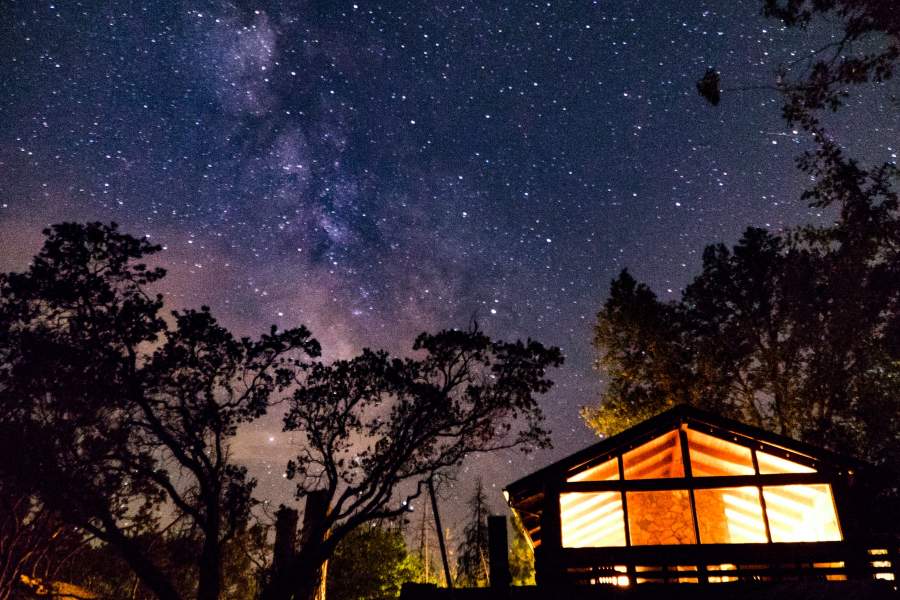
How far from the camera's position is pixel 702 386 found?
2675 cm

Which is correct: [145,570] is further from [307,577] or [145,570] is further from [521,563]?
[521,563]

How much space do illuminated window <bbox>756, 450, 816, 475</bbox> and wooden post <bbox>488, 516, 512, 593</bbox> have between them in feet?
30.9

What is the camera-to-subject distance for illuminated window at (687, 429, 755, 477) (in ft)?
45.1

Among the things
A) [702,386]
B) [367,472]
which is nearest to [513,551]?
[702,386]

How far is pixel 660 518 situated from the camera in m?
14.3

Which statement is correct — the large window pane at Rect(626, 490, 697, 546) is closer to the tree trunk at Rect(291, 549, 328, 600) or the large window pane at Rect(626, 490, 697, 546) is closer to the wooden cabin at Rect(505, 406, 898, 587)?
the wooden cabin at Rect(505, 406, 898, 587)

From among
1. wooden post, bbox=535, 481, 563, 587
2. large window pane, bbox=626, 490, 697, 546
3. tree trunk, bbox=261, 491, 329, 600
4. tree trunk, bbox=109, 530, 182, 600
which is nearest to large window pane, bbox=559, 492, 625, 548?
wooden post, bbox=535, 481, 563, 587

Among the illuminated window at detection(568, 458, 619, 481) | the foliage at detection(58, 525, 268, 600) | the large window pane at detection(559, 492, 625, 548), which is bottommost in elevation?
the foliage at detection(58, 525, 268, 600)

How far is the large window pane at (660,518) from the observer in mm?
13992

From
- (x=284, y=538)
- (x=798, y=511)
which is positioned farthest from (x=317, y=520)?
(x=798, y=511)

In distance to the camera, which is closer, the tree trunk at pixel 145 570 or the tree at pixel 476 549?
the tree trunk at pixel 145 570

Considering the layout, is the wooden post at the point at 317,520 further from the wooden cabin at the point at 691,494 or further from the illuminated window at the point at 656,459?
the illuminated window at the point at 656,459

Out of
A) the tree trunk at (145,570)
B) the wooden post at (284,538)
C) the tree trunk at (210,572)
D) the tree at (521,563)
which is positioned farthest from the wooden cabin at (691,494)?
the tree at (521,563)

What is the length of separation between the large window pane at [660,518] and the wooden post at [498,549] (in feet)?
25.8
